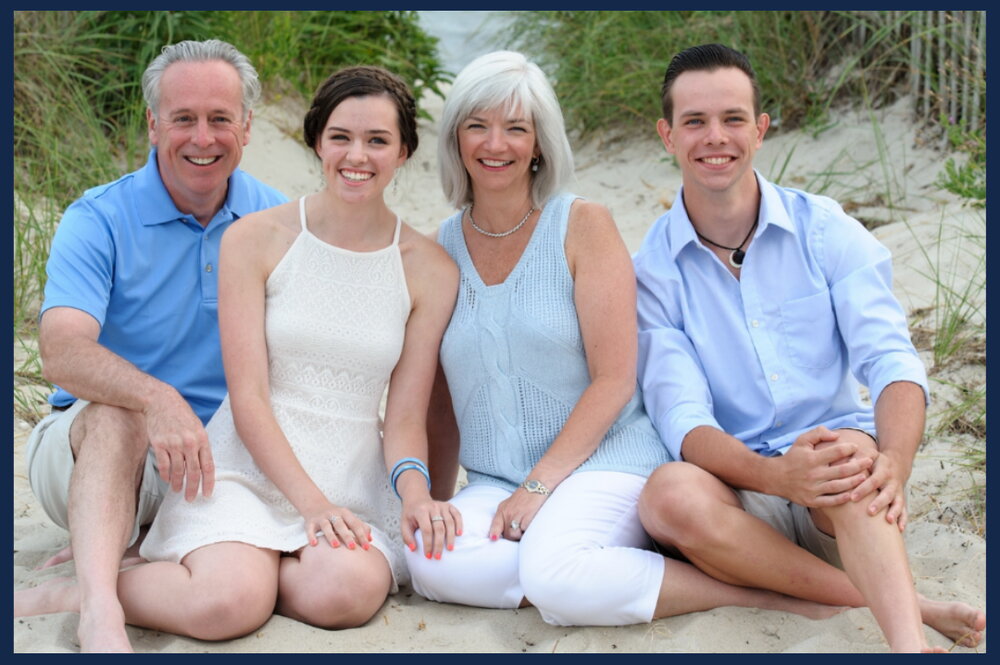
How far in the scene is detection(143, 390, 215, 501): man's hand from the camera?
2596 mm

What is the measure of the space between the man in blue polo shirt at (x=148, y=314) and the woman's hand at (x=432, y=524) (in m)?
0.45

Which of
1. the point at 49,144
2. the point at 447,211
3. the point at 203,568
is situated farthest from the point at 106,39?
the point at 203,568

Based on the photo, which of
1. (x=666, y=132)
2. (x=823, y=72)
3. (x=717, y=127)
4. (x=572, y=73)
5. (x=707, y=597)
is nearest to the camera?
(x=707, y=597)

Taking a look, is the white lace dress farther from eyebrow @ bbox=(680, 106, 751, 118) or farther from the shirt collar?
eyebrow @ bbox=(680, 106, 751, 118)

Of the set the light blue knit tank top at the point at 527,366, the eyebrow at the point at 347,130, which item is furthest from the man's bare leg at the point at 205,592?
the eyebrow at the point at 347,130

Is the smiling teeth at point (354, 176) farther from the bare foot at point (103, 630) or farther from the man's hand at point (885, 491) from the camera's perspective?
the man's hand at point (885, 491)

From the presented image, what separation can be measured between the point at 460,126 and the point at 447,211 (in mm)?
3865

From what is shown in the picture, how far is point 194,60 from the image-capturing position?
3.08 m

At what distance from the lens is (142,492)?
2865mm

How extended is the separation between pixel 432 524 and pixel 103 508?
719mm

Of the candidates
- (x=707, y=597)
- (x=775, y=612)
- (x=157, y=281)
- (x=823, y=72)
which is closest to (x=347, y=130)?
(x=157, y=281)

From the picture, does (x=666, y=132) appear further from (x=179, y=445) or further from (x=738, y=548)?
(x=179, y=445)

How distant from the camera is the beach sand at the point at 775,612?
254 cm

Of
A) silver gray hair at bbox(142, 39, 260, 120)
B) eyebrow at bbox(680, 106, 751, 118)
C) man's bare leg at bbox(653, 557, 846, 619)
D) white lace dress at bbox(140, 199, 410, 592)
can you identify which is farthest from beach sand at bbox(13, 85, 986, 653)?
eyebrow at bbox(680, 106, 751, 118)
